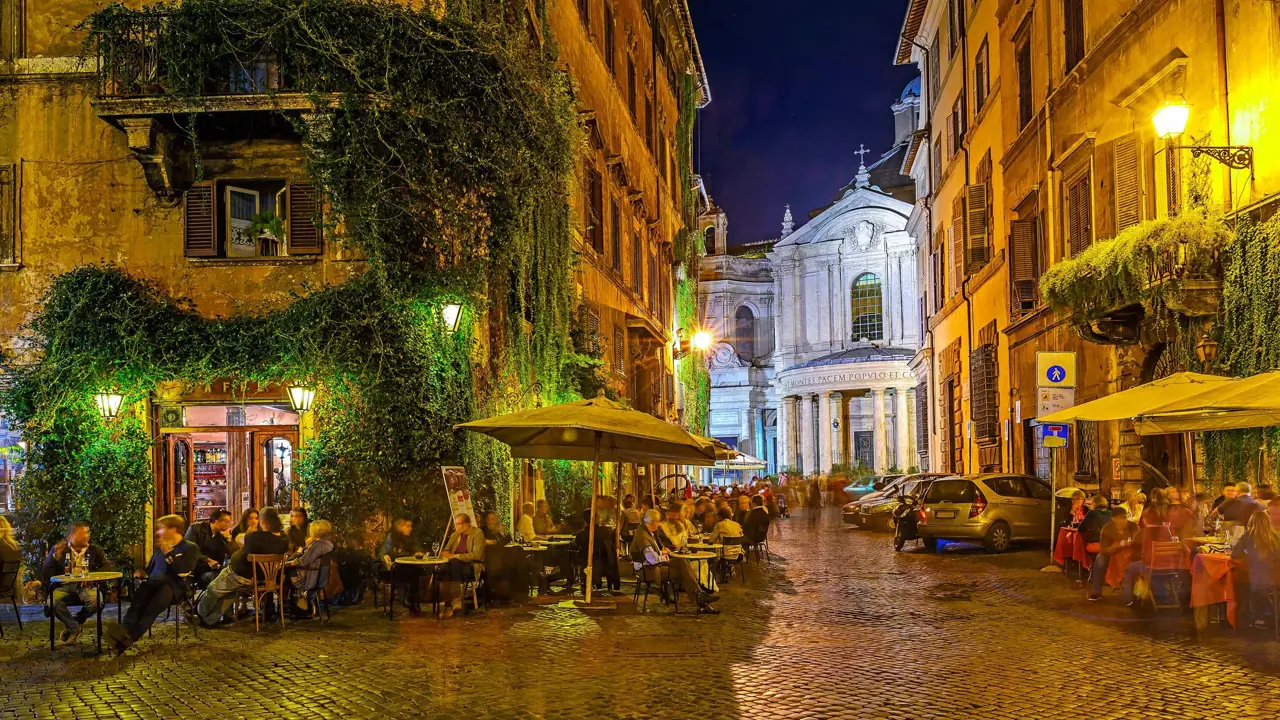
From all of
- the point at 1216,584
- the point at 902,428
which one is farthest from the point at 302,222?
the point at 902,428

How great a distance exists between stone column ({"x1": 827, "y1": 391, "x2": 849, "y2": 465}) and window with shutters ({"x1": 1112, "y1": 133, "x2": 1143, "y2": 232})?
39.4m

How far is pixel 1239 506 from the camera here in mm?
12922

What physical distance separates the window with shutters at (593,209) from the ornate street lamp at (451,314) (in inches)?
290

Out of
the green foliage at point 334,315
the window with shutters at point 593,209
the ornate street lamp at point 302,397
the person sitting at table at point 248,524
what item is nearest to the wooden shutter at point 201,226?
the green foliage at point 334,315

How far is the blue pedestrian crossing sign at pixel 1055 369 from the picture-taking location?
688 inches

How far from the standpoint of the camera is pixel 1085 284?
1795cm

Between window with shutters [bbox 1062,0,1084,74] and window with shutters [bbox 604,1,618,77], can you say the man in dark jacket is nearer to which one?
window with shutters [bbox 1062,0,1084,74]

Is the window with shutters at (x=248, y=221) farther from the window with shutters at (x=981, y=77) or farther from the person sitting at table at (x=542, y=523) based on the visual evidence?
the window with shutters at (x=981, y=77)

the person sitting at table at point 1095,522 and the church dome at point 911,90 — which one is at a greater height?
the church dome at point 911,90

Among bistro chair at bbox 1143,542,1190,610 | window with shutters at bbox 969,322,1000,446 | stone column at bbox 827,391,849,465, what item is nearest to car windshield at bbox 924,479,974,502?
window with shutters at bbox 969,322,1000,446

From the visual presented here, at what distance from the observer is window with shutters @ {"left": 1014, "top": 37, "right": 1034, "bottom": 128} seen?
25078mm

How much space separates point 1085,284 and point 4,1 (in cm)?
1567

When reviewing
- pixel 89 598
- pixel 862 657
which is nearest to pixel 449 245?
pixel 89 598

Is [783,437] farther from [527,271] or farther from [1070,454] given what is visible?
[527,271]
